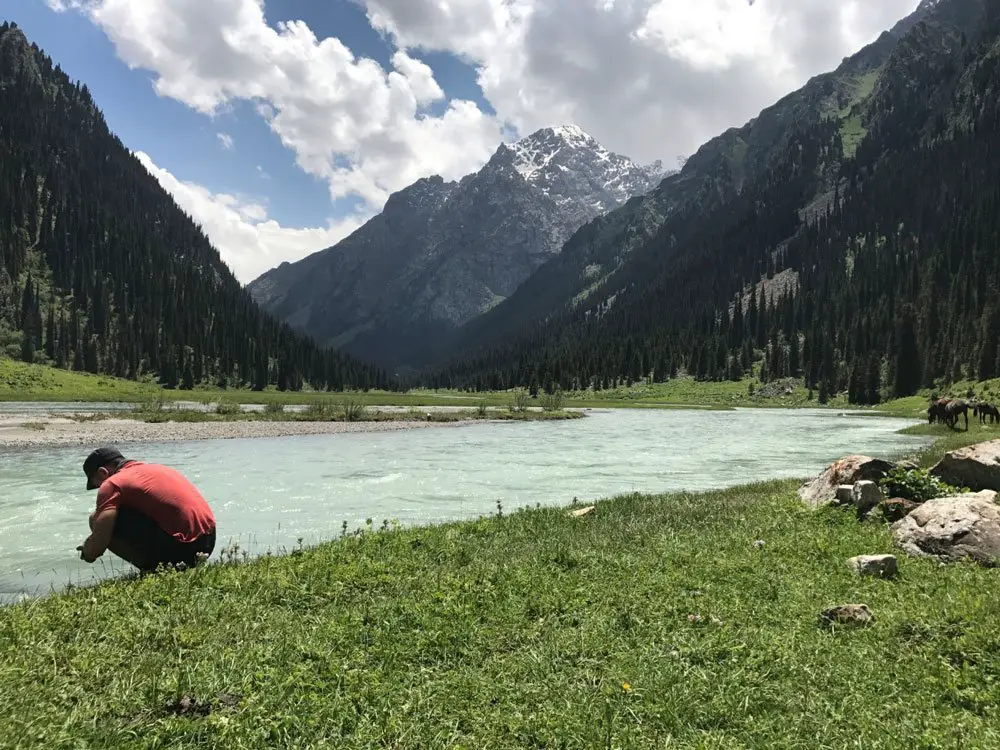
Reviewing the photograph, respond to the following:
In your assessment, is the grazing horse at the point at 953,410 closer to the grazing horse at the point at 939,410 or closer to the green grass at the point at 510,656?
the grazing horse at the point at 939,410

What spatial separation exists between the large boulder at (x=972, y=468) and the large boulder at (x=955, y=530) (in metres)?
3.85

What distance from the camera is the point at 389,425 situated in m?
67.2

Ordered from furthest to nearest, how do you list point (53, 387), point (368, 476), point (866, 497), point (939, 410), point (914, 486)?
point (53, 387) < point (939, 410) < point (368, 476) < point (914, 486) < point (866, 497)

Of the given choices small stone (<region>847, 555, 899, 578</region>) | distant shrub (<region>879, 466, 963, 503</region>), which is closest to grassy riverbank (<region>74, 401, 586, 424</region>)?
distant shrub (<region>879, 466, 963, 503</region>)

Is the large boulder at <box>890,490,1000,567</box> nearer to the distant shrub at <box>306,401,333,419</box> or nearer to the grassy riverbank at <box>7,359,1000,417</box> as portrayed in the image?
the grassy riverbank at <box>7,359,1000,417</box>

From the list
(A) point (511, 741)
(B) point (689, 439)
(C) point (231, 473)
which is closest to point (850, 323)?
(B) point (689, 439)

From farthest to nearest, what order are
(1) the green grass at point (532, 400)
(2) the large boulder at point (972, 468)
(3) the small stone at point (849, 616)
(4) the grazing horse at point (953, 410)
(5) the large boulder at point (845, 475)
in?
(1) the green grass at point (532, 400), (4) the grazing horse at point (953, 410), (5) the large boulder at point (845, 475), (2) the large boulder at point (972, 468), (3) the small stone at point (849, 616)

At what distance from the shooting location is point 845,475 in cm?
1705

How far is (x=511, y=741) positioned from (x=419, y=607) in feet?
11.7

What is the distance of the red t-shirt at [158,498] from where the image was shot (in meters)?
10.6

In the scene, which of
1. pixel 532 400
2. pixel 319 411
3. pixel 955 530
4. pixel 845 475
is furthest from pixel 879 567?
pixel 532 400

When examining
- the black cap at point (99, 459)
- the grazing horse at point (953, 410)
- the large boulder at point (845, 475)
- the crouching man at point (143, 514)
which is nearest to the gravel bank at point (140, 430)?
the black cap at point (99, 459)

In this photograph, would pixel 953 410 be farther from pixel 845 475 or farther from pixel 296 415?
pixel 296 415

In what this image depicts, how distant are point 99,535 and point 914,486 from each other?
1880 cm
